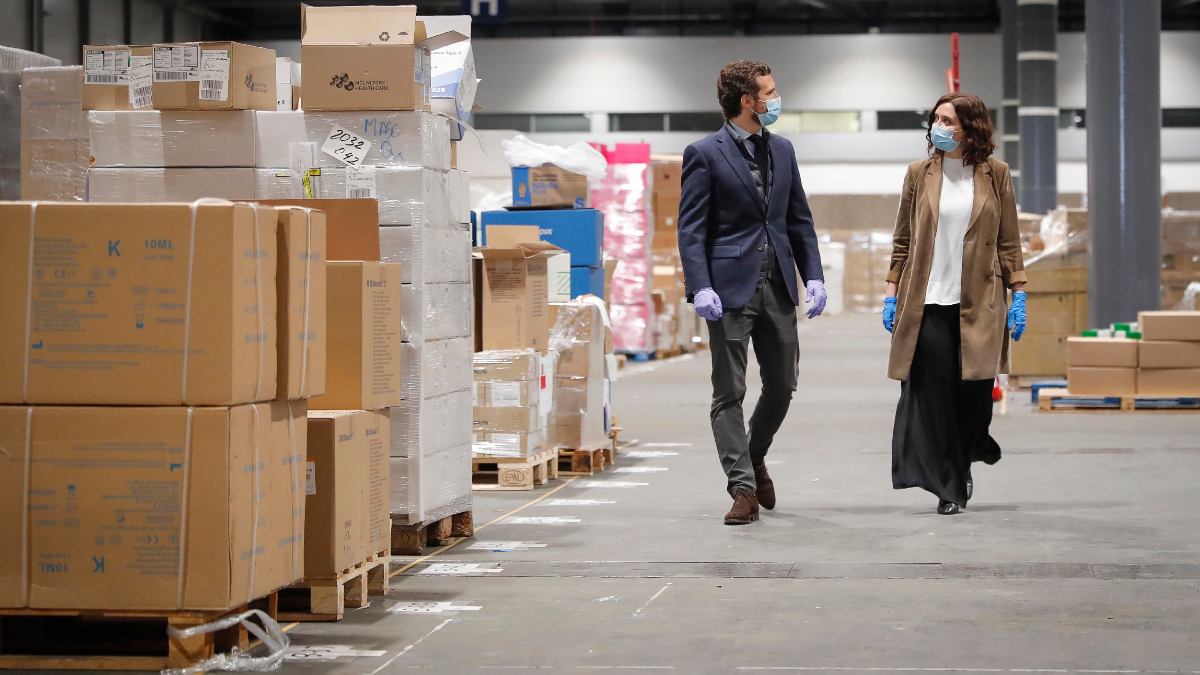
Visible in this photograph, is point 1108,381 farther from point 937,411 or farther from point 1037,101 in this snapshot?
point 1037,101

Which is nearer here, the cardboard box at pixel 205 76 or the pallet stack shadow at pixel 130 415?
the pallet stack shadow at pixel 130 415

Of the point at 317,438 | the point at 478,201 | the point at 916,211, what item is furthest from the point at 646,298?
the point at 317,438

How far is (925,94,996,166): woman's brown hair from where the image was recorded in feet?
19.5

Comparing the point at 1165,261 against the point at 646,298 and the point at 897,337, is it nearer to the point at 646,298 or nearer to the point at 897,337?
the point at 646,298

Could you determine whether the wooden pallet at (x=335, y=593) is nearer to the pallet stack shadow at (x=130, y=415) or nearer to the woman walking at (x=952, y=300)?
the pallet stack shadow at (x=130, y=415)

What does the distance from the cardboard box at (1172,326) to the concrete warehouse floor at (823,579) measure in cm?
249

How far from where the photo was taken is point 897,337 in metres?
6.05

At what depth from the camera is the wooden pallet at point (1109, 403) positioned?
10.7 m

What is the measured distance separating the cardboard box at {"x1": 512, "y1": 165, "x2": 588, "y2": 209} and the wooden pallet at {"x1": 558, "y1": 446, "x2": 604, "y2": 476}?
2665mm

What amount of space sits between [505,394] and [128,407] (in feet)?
12.2

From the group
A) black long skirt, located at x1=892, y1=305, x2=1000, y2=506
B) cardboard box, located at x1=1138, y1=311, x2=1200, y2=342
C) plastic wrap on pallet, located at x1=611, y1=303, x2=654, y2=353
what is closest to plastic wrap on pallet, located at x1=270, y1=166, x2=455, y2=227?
black long skirt, located at x1=892, y1=305, x2=1000, y2=506

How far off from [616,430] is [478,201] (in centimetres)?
813

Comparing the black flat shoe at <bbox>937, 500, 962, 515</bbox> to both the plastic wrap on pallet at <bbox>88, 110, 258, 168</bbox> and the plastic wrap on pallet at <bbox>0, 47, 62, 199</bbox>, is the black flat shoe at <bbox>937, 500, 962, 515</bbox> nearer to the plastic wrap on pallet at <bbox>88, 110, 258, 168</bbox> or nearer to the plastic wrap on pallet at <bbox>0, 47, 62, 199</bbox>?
the plastic wrap on pallet at <bbox>88, 110, 258, 168</bbox>

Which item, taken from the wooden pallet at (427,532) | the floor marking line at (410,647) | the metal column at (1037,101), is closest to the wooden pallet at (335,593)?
the floor marking line at (410,647)
